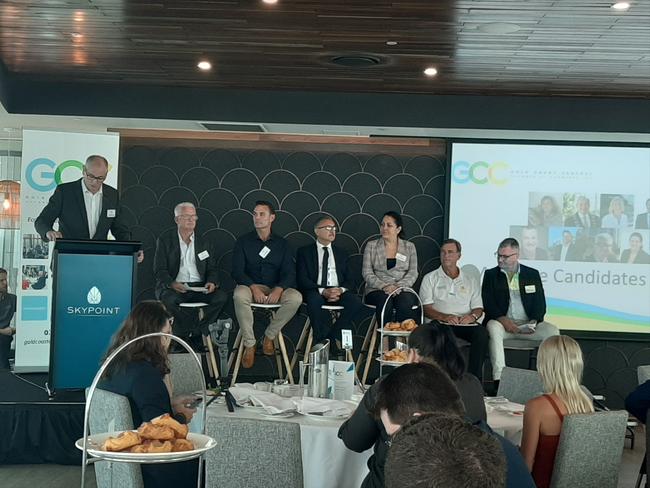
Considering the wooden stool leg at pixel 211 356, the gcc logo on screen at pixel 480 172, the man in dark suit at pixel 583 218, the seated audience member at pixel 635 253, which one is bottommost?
the wooden stool leg at pixel 211 356

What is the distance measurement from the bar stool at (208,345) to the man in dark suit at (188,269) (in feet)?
0.18

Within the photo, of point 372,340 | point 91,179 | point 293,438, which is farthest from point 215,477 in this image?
point 372,340

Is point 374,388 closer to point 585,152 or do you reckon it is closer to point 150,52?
point 150,52

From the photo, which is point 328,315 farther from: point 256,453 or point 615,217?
point 256,453

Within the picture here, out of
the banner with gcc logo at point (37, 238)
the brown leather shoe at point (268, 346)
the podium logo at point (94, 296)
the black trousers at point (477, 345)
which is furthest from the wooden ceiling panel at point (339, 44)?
the brown leather shoe at point (268, 346)

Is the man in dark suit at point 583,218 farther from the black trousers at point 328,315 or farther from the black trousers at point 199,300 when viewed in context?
the black trousers at point 199,300

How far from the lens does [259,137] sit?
9.28 meters

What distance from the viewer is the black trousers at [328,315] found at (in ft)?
26.3

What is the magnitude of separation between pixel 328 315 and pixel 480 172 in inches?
89.0

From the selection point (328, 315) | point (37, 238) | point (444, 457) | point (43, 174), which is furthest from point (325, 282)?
point (444, 457)

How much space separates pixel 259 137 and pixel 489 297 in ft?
9.21

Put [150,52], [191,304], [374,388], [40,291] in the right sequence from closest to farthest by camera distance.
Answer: [374,388] → [150,52] → [191,304] → [40,291]

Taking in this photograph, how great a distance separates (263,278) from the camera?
327 inches

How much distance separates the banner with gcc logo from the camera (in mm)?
8375
